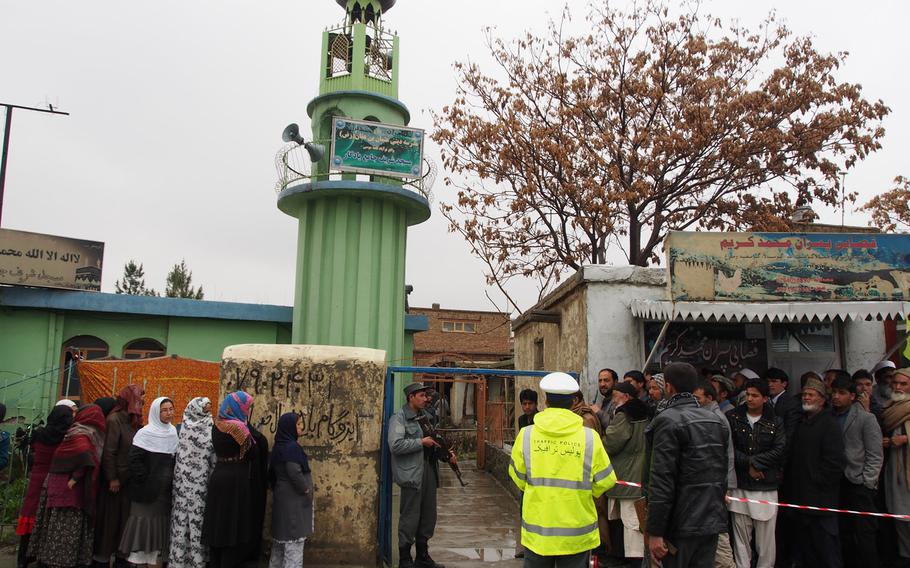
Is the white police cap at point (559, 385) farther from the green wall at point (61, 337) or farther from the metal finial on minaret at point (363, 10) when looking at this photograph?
the metal finial on minaret at point (363, 10)

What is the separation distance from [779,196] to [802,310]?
33.6ft

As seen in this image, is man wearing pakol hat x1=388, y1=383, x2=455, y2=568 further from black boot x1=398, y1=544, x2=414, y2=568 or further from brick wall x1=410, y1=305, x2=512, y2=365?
brick wall x1=410, y1=305, x2=512, y2=365

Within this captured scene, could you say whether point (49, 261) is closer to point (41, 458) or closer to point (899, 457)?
point (41, 458)

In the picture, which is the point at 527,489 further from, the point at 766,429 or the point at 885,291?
the point at 885,291

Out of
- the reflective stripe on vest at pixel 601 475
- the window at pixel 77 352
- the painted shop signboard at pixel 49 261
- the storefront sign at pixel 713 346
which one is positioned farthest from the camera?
the window at pixel 77 352

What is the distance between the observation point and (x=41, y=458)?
5.96 metres

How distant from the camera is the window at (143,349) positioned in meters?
15.9

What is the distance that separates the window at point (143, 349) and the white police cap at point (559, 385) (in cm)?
1450

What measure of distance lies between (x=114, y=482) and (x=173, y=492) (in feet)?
1.85

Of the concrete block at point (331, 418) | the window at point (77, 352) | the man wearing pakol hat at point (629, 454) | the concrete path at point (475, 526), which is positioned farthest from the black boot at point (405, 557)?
the window at point (77, 352)

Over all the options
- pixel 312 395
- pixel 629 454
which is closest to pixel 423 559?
pixel 312 395

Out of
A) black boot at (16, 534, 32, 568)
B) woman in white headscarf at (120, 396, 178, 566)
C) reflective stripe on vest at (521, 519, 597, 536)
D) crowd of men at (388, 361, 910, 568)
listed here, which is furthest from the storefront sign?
black boot at (16, 534, 32, 568)

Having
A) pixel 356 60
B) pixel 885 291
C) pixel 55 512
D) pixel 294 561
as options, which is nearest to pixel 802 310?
pixel 885 291

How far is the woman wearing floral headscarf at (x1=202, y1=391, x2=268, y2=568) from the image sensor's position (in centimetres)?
534
